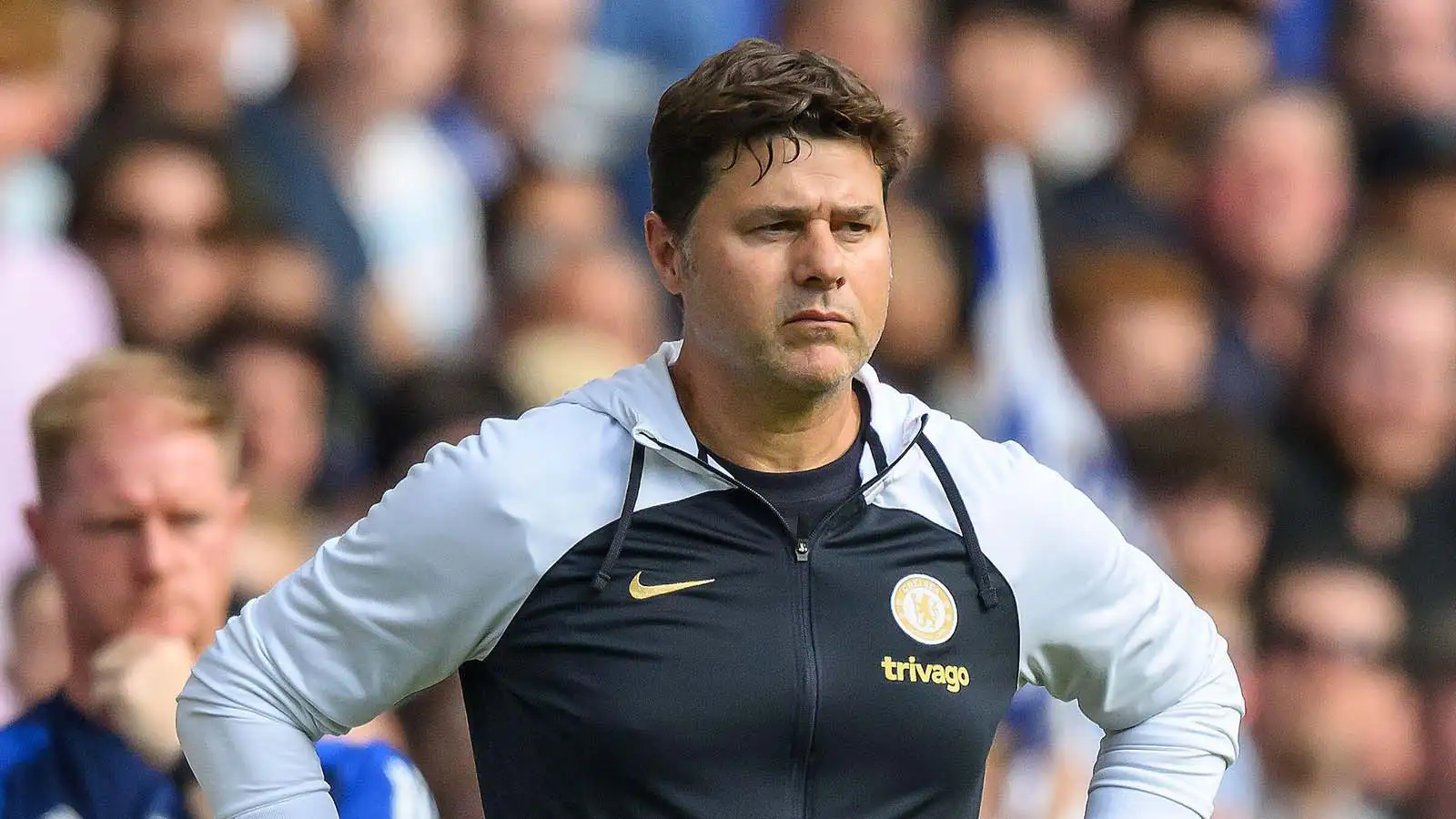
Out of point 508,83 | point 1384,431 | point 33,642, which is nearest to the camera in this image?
point 33,642

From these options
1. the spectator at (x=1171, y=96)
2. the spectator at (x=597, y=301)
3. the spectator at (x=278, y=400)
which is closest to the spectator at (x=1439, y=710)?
the spectator at (x=1171, y=96)

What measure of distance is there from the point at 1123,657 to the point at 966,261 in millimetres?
2599

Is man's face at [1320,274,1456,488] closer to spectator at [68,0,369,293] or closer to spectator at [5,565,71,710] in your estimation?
spectator at [68,0,369,293]

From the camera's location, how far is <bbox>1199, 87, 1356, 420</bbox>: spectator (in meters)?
5.21

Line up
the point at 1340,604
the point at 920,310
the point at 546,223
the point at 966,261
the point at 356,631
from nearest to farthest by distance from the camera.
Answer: the point at 356,631 < the point at 546,223 < the point at 920,310 < the point at 966,261 < the point at 1340,604

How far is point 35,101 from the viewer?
3.97 metres

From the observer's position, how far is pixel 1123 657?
2.38m

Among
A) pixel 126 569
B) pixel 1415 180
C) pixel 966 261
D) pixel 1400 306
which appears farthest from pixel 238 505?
pixel 1415 180

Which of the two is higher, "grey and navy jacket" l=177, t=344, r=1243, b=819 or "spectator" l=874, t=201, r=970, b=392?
"spectator" l=874, t=201, r=970, b=392

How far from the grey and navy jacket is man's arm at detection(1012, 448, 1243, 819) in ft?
0.10

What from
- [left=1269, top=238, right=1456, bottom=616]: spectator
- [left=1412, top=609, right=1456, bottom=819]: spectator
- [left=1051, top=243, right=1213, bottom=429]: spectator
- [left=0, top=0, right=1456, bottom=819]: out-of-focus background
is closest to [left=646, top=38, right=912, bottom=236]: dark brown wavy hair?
[left=0, top=0, right=1456, bottom=819]: out-of-focus background

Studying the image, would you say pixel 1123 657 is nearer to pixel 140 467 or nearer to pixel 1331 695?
pixel 140 467

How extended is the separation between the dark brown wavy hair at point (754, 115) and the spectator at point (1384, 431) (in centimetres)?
325

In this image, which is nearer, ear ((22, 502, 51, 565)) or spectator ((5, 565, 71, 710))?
ear ((22, 502, 51, 565))
